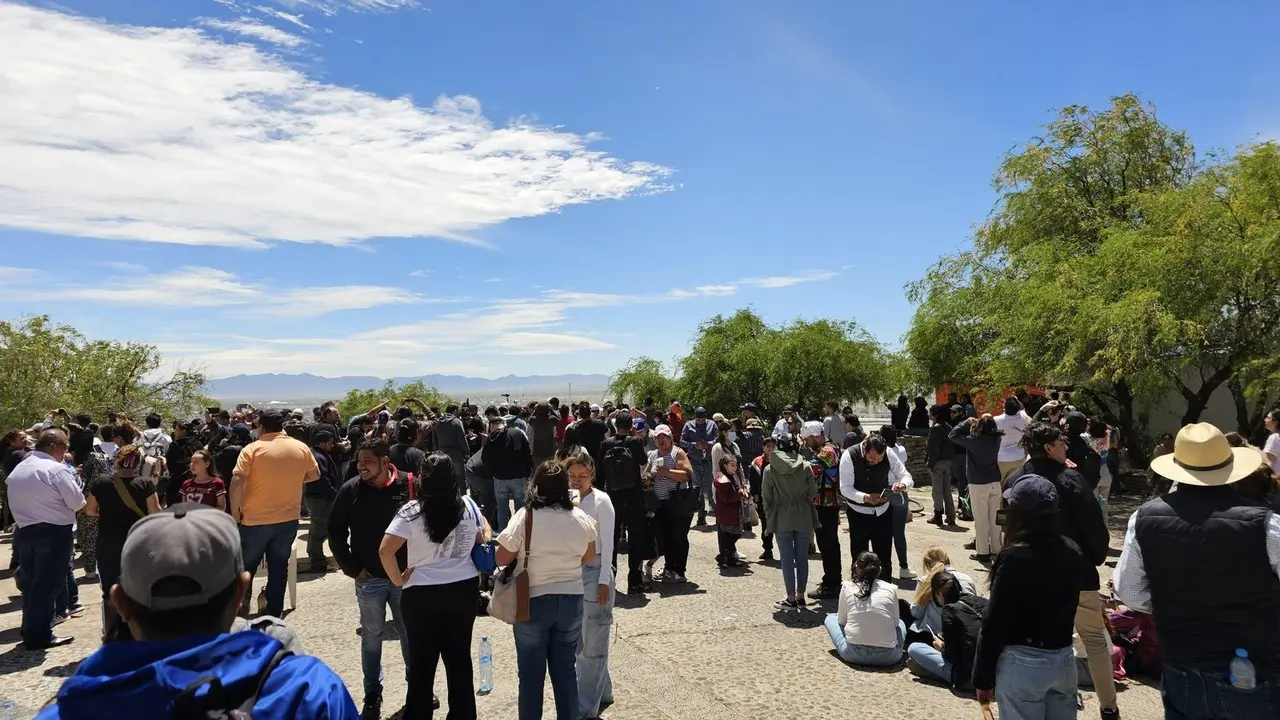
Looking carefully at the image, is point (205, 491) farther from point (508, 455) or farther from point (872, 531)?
point (872, 531)

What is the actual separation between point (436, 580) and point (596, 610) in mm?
1119

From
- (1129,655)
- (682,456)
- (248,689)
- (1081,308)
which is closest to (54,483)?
(682,456)

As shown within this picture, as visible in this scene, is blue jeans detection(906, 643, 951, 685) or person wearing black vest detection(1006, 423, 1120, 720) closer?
person wearing black vest detection(1006, 423, 1120, 720)

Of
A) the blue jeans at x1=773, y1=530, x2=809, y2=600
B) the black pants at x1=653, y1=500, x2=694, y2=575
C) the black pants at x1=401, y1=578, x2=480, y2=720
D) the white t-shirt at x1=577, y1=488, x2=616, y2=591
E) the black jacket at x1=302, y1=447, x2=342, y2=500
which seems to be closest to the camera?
the black pants at x1=401, y1=578, x2=480, y2=720

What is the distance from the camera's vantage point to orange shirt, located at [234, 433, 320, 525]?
6.33 m

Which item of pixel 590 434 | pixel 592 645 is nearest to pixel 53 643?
pixel 592 645

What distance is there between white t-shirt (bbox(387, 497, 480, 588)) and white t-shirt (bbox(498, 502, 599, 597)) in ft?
0.83

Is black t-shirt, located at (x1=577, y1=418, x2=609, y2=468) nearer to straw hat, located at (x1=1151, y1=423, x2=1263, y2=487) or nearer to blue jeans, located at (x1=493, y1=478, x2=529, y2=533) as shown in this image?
blue jeans, located at (x1=493, y1=478, x2=529, y2=533)

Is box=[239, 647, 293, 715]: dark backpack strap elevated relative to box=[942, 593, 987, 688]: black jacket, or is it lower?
elevated

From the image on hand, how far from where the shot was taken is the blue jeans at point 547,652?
13.5 ft

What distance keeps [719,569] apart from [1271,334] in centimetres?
1037

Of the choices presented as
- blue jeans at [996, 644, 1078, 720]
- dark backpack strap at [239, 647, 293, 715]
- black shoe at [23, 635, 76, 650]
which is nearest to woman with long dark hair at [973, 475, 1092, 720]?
blue jeans at [996, 644, 1078, 720]

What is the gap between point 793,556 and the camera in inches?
283

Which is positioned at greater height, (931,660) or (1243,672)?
(1243,672)
